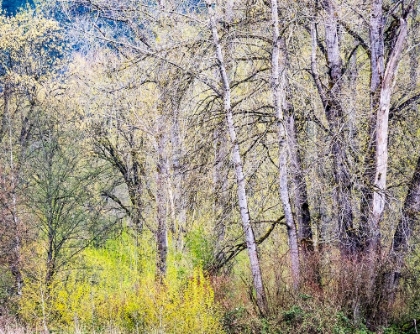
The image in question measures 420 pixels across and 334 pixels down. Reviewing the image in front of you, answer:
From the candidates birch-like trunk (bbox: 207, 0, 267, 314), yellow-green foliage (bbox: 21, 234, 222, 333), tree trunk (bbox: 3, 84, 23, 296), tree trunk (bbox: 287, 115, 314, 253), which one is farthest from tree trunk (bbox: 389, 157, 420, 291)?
tree trunk (bbox: 3, 84, 23, 296)

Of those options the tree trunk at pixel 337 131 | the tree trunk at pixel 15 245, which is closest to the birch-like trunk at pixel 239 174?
the tree trunk at pixel 337 131

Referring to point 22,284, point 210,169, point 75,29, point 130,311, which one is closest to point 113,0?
point 75,29

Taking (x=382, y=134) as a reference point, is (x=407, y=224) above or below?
below

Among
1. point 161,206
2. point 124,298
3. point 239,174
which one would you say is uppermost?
point 161,206

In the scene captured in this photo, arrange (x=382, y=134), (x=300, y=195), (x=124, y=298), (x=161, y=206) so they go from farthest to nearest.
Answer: (x=161, y=206) < (x=124, y=298) < (x=300, y=195) < (x=382, y=134)

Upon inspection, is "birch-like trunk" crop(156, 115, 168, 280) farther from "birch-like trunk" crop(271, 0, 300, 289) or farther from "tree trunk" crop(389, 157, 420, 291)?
"tree trunk" crop(389, 157, 420, 291)

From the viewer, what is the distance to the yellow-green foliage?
1037cm

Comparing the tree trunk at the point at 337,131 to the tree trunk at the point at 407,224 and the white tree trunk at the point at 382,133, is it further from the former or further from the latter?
the tree trunk at the point at 407,224

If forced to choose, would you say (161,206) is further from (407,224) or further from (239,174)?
(407,224)

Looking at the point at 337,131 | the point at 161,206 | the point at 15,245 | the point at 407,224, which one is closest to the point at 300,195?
the point at 337,131

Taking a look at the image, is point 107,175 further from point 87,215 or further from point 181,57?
point 181,57

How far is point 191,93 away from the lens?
8.83 metres

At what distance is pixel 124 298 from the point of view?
13.4 metres

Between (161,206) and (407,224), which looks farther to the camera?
(161,206)
